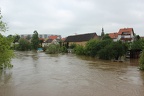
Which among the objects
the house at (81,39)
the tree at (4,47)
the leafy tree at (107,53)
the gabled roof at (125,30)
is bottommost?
the leafy tree at (107,53)

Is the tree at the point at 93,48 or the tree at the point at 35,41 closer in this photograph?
the tree at the point at 93,48

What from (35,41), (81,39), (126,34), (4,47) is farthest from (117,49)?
(35,41)

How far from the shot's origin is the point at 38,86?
1401 cm

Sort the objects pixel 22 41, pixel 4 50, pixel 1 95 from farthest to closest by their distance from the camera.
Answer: pixel 22 41
pixel 4 50
pixel 1 95

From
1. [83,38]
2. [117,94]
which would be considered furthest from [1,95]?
[83,38]

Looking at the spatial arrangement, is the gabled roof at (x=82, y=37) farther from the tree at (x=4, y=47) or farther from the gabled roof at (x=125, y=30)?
the tree at (x=4, y=47)

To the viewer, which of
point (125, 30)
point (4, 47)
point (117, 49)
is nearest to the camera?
point (4, 47)

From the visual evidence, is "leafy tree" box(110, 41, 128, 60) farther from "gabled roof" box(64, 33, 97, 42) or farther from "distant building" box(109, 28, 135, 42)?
"gabled roof" box(64, 33, 97, 42)

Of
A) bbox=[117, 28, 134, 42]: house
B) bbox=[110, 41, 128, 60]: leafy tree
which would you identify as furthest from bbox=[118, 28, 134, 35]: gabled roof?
bbox=[110, 41, 128, 60]: leafy tree

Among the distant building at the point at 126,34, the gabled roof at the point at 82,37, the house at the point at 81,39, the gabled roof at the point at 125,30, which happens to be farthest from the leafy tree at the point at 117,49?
the gabled roof at the point at 82,37

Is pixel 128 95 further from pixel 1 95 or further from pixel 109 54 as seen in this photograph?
pixel 109 54

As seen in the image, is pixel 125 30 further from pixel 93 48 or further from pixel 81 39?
pixel 93 48

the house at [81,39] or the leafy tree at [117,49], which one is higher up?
the house at [81,39]

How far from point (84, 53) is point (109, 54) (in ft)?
57.1
